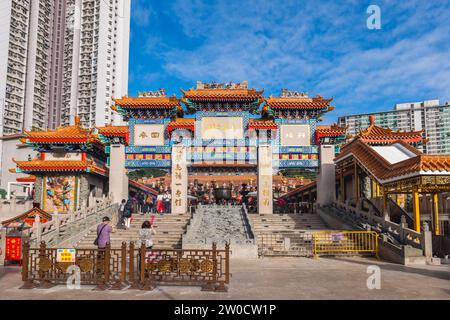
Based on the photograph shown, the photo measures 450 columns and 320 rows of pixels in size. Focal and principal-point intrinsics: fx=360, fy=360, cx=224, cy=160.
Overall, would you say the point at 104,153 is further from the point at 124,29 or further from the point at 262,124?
the point at 124,29

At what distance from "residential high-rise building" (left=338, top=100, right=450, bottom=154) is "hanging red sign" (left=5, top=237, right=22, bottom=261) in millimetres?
91665

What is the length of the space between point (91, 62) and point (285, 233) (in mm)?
71410

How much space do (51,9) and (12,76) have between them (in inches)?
905

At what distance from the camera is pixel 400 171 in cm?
1442

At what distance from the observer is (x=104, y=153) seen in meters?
25.5

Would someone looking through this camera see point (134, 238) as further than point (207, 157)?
No

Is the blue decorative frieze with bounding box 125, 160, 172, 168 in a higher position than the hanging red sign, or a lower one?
higher

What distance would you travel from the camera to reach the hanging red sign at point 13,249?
12.1 meters

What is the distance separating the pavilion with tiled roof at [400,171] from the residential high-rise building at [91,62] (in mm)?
63209

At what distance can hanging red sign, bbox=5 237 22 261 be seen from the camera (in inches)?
476

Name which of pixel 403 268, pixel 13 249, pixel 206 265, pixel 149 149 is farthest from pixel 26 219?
pixel 403 268

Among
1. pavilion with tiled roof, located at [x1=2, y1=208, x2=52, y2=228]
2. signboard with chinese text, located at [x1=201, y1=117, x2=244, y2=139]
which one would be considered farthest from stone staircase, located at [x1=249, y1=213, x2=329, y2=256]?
pavilion with tiled roof, located at [x1=2, y1=208, x2=52, y2=228]

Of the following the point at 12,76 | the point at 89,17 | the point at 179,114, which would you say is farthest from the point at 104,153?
the point at 89,17

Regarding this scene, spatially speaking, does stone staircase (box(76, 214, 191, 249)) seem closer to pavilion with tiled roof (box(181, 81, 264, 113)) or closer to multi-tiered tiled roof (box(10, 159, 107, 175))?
multi-tiered tiled roof (box(10, 159, 107, 175))
